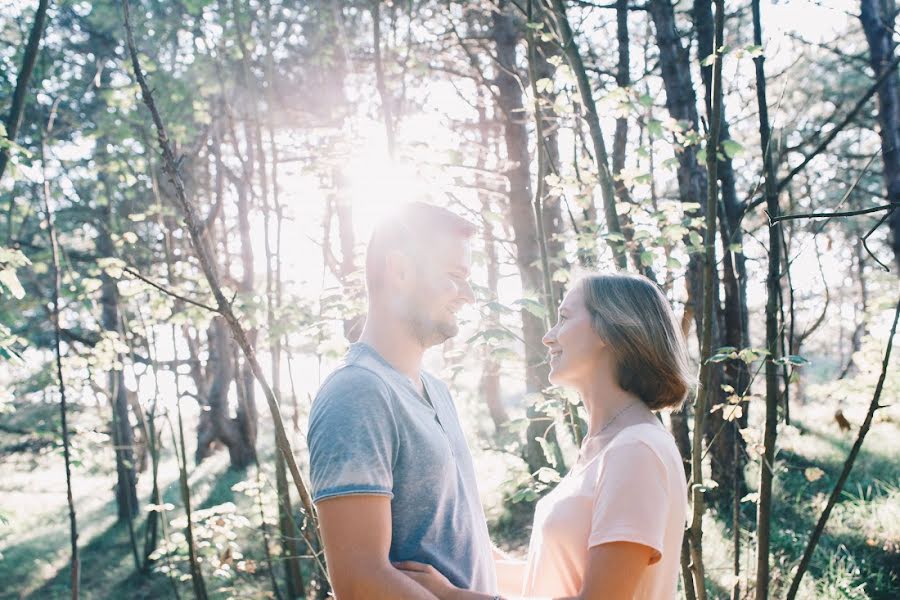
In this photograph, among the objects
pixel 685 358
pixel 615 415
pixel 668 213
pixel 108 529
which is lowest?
pixel 108 529

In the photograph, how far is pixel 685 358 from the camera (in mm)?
1813

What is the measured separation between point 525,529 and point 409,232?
5830 mm

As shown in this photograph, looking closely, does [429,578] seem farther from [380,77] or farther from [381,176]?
[381,176]

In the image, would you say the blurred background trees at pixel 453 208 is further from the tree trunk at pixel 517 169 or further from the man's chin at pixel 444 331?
the man's chin at pixel 444 331

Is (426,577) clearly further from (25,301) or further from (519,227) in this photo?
(25,301)

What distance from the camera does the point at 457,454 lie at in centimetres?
179

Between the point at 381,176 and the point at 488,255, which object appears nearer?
the point at 488,255

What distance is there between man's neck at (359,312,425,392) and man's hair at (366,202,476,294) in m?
0.11

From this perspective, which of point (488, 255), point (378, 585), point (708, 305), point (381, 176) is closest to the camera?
point (378, 585)

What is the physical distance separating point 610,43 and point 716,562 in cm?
886

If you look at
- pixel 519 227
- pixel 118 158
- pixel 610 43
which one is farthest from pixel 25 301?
pixel 610 43

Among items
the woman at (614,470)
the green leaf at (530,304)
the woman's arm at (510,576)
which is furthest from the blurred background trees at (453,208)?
the woman's arm at (510,576)

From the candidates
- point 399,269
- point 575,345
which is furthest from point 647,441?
point 399,269

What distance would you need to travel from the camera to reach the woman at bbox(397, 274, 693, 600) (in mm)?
1339
